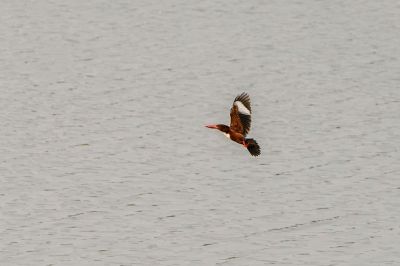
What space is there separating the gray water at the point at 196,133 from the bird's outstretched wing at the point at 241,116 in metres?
2.15

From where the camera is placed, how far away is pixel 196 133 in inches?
1164

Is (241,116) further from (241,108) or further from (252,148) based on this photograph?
(252,148)

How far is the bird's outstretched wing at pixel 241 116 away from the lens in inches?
885

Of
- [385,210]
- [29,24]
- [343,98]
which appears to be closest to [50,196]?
[385,210]

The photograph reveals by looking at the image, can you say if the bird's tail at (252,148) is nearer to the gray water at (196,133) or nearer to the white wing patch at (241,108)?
the white wing patch at (241,108)

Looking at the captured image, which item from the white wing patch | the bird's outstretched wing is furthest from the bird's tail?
the white wing patch

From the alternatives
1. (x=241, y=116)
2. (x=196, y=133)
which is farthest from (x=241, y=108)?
(x=196, y=133)

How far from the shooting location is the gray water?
24.1 meters

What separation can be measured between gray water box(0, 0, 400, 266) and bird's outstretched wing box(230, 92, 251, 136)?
2.15m

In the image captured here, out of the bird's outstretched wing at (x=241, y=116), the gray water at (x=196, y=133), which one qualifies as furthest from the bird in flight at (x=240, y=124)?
the gray water at (x=196, y=133)

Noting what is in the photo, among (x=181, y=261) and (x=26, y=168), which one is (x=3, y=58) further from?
(x=181, y=261)

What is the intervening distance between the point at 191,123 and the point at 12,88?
4619 mm

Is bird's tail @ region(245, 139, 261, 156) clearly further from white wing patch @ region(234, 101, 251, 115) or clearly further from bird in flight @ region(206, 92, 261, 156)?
white wing patch @ region(234, 101, 251, 115)

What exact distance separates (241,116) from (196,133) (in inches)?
272
